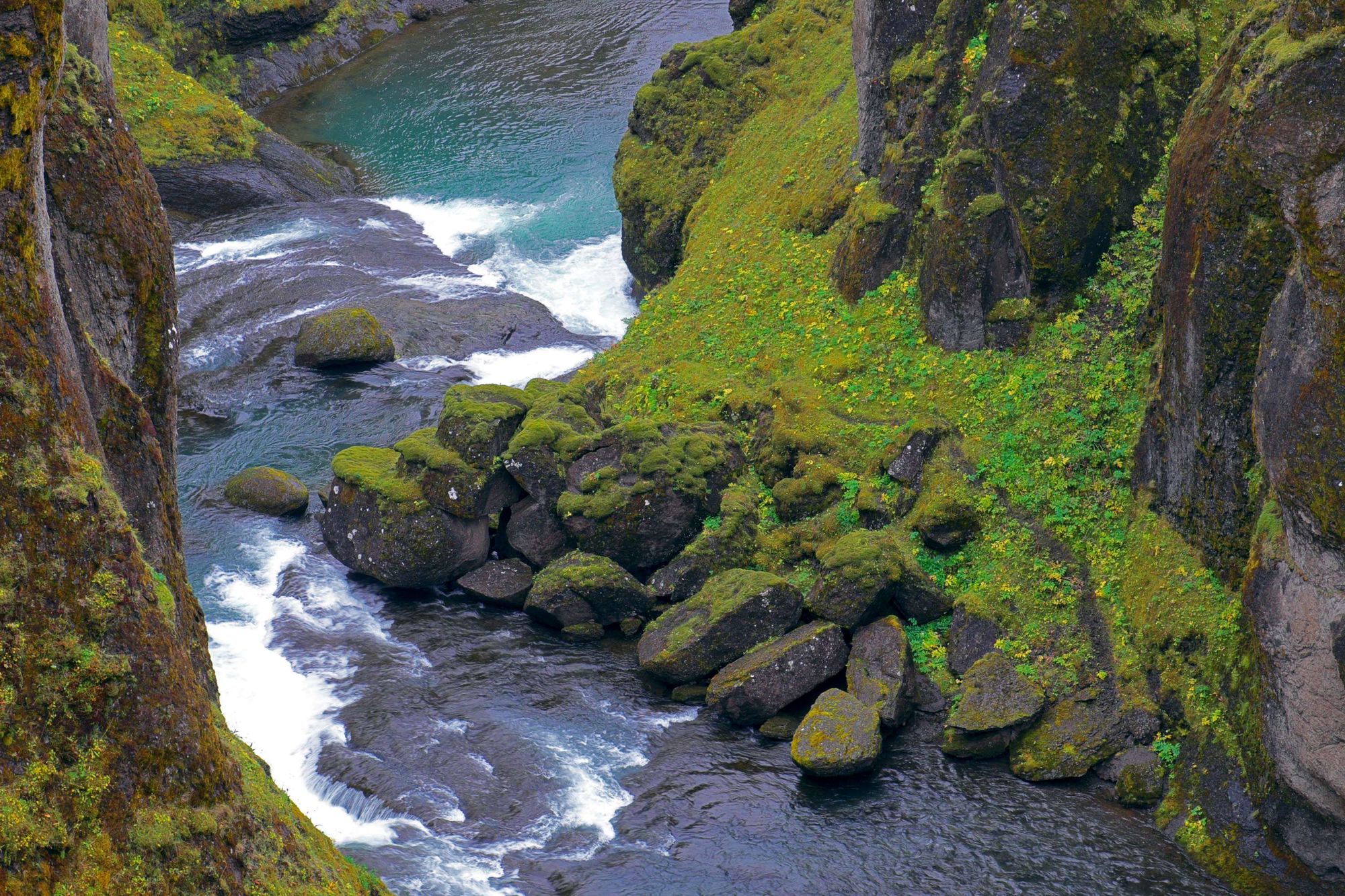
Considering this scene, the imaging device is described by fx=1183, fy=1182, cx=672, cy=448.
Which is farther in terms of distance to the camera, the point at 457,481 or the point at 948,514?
the point at 457,481

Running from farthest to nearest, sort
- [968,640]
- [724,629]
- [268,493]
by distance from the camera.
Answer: [268,493] < [724,629] < [968,640]

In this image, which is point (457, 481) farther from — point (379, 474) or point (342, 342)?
point (342, 342)

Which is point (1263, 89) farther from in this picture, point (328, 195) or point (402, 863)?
point (328, 195)

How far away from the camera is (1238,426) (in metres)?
16.3

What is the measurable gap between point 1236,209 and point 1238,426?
295 centimetres

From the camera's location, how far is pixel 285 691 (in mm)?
19516

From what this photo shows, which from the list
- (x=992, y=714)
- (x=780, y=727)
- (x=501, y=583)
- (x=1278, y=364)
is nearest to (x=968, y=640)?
(x=992, y=714)

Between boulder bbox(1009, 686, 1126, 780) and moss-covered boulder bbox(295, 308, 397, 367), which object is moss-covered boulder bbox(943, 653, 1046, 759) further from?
moss-covered boulder bbox(295, 308, 397, 367)

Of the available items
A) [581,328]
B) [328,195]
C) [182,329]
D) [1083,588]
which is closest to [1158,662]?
[1083,588]

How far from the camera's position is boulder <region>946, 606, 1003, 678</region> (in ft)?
60.4

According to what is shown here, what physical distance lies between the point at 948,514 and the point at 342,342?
17.3 meters

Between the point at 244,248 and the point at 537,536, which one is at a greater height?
the point at 244,248

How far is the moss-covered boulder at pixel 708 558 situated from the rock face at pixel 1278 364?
7.51 metres

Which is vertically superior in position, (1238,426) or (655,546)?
(1238,426)
